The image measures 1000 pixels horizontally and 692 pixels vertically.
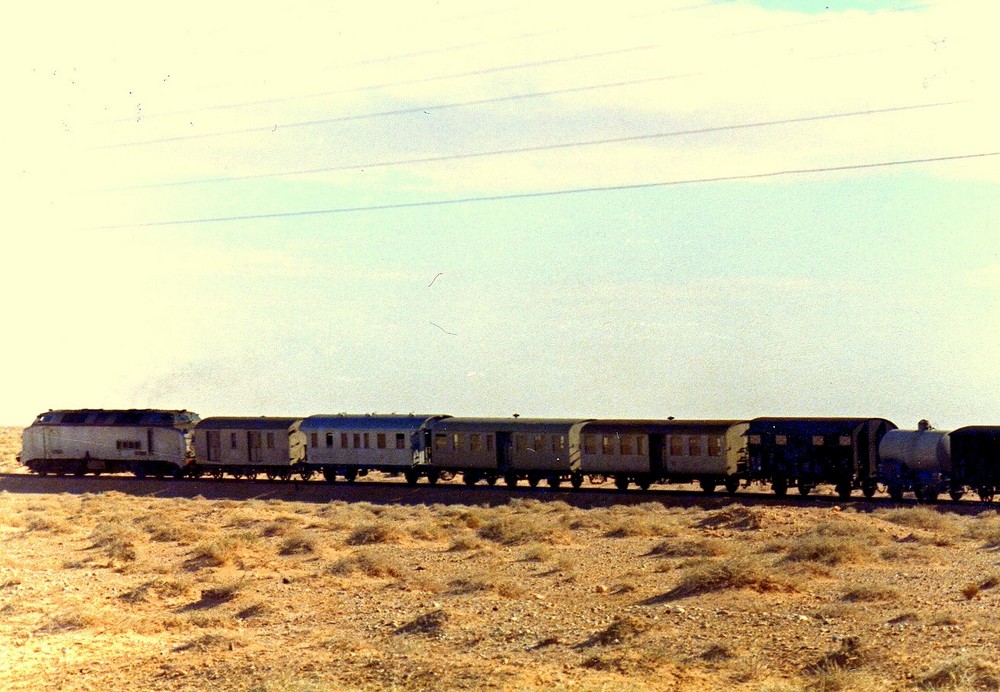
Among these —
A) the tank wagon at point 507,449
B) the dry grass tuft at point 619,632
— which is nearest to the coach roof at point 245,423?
the tank wagon at point 507,449

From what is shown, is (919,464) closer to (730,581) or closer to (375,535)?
(730,581)

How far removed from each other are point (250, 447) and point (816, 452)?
29022mm

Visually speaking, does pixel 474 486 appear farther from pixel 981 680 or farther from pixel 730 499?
pixel 981 680

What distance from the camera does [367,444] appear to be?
5481 cm

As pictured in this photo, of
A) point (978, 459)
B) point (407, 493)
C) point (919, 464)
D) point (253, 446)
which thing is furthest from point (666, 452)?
point (253, 446)

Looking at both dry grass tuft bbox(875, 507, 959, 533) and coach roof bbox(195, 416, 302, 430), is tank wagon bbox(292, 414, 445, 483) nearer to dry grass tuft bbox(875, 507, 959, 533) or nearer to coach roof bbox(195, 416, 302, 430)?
coach roof bbox(195, 416, 302, 430)

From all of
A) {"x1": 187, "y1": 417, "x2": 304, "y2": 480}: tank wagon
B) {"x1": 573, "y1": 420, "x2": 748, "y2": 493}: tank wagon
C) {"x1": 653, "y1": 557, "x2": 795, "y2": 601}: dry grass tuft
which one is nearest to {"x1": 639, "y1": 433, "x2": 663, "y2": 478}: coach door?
{"x1": 573, "y1": 420, "x2": 748, "y2": 493}: tank wagon

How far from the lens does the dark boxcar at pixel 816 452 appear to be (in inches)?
1757

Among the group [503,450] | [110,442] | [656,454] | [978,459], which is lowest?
[978,459]

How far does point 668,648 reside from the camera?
68.4ft

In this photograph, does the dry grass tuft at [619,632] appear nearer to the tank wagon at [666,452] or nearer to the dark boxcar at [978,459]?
the dark boxcar at [978,459]

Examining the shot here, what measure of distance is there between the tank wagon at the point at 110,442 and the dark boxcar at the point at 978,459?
A: 38773 mm

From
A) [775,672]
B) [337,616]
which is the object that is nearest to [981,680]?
[775,672]

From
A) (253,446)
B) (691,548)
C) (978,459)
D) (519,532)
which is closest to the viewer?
(691,548)
